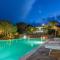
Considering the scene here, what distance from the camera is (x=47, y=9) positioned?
7400 cm

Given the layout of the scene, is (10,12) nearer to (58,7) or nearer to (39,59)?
(58,7)

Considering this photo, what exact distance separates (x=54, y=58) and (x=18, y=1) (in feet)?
211

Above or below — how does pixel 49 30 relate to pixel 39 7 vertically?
below

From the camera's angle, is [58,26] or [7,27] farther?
[58,26]

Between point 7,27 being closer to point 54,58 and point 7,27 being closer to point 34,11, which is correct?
point 54,58

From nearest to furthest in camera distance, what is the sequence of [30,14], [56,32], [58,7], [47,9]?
[56,32], [58,7], [47,9], [30,14]

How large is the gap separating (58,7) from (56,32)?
108 ft

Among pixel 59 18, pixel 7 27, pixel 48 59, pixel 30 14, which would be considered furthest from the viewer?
pixel 30 14

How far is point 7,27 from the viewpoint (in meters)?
31.2

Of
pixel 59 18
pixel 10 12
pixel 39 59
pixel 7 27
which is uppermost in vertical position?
pixel 10 12

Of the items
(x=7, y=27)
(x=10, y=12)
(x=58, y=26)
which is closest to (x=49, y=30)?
(x=58, y=26)

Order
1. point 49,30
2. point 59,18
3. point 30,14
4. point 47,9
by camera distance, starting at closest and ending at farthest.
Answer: point 49,30
point 59,18
point 47,9
point 30,14

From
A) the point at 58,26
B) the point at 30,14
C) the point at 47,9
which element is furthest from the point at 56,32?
the point at 30,14

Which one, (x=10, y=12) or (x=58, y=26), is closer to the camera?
(x=58, y=26)
